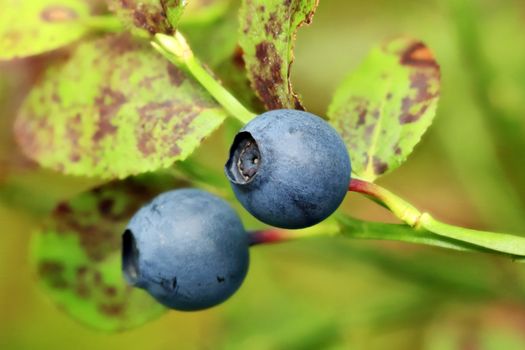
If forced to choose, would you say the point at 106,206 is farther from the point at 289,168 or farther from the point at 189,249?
the point at 289,168

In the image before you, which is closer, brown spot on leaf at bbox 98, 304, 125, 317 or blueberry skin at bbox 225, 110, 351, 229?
blueberry skin at bbox 225, 110, 351, 229

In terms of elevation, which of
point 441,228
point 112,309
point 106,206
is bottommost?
point 112,309

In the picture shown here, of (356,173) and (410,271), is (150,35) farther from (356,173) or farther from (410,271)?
(410,271)

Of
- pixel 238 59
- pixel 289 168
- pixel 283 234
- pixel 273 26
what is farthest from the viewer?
pixel 238 59

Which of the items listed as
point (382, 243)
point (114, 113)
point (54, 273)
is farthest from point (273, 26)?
point (382, 243)

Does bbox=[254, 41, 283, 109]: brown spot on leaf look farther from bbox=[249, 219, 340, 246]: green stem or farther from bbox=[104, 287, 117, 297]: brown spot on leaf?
bbox=[104, 287, 117, 297]: brown spot on leaf

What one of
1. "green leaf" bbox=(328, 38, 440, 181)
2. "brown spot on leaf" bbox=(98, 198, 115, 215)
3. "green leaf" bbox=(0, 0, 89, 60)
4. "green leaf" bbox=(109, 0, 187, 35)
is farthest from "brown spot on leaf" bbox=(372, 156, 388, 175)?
"green leaf" bbox=(0, 0, 89, 60)
